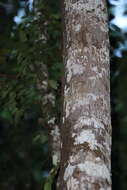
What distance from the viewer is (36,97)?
2805 millimetres

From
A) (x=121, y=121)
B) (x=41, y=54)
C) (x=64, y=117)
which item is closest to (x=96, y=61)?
(x=64, y=117)

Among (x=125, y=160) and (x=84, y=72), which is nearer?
(x=84, y=72)

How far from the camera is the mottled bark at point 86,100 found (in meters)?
1.43

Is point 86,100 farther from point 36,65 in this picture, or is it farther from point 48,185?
point 36,65

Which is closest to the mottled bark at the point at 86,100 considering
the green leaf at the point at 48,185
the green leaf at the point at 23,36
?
the green leaf at the point at 48,185

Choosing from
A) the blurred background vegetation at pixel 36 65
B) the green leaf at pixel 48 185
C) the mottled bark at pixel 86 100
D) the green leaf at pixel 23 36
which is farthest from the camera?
the green leaf at pixel 23 36

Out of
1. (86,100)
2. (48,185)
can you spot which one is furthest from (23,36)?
(86,100)

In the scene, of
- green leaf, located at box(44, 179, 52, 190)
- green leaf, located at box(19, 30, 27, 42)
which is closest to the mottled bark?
green leaf, located at box(44, 179, 52, 190)

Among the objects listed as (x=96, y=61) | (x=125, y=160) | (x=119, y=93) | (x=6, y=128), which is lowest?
(x=125, y=160)

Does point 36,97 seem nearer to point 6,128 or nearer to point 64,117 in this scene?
point 64,117

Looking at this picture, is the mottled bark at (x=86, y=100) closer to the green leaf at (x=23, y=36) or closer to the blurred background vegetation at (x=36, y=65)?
the blurred background vegetation at (x=36, y=65)

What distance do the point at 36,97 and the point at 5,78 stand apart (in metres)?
0.26

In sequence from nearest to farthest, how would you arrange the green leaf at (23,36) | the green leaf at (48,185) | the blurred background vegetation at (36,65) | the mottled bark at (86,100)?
the mottled bark at (86,100), the green leaf at (48,185), the blurred background vegetation at (36,65), the green leaf at (23,36)

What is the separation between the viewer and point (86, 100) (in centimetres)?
157
